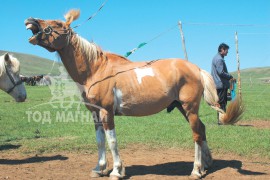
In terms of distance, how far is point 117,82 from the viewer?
6148 millimetres

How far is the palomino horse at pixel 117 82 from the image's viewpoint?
6.02 m

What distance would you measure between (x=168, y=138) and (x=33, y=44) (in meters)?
5.28

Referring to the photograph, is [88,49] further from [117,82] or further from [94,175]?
[94,175]

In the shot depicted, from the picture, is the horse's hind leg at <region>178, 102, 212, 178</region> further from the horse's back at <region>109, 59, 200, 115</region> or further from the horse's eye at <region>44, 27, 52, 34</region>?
the horse's eye at <region>44, 27, 52, 34</region>

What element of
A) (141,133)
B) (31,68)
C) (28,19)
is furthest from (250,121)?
(31,68)

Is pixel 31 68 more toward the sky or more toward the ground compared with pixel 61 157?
more toward the sky

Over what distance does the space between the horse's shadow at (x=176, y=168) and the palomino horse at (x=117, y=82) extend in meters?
0.44

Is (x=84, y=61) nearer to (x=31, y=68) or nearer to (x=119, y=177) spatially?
(x=119, y=177)

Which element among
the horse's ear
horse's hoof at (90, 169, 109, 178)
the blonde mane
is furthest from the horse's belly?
the horse's ear

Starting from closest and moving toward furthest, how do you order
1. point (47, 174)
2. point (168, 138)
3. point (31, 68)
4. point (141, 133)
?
1. point (47, 174)
2. point (168, 138)
3. point (141, 133)
4. point (31, 68)

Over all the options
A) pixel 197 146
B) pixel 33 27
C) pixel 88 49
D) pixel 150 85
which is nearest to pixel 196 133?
pixel 197 146

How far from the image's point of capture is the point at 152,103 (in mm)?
6230

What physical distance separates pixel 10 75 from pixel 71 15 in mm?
2457

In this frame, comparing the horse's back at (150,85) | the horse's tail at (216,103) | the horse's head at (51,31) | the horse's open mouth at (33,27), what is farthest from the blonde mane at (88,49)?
the horse's tail at (216,103)
